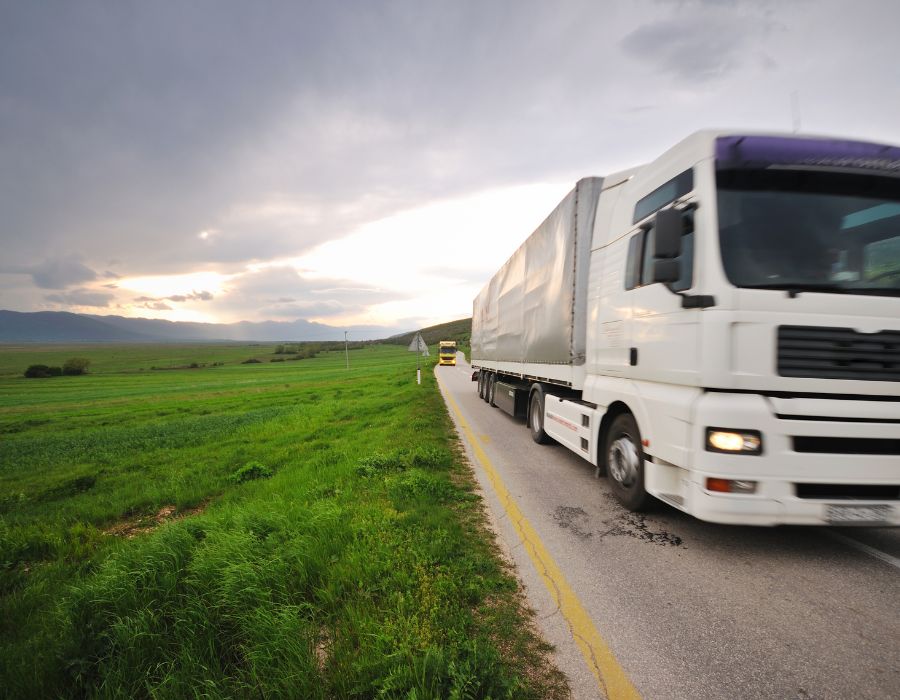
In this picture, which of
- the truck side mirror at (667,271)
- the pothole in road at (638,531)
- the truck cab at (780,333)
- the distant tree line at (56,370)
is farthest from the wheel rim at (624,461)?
the distant tree line at (56,370)

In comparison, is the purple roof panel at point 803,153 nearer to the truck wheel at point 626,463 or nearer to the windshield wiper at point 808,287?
the windshield wiper at point 808,287

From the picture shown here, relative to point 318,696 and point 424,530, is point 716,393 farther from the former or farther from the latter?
point 318,696

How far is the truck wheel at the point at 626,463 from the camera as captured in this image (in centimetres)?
440

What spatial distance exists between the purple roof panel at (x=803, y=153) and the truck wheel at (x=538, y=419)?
17.0 feet

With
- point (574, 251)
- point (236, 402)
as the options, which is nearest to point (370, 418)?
point (574, 251)

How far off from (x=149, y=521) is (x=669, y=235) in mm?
7126

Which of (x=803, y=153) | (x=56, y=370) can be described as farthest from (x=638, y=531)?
(x=56, y=370)

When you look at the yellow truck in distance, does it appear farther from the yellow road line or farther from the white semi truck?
the white semi truck

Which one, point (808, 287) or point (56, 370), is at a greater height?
A: point (808, 287)

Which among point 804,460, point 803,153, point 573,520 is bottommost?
point 573,520

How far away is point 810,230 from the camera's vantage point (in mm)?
3498

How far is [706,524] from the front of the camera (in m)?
4.31

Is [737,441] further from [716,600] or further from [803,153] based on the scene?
[803,153]

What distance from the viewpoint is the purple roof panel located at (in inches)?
140
